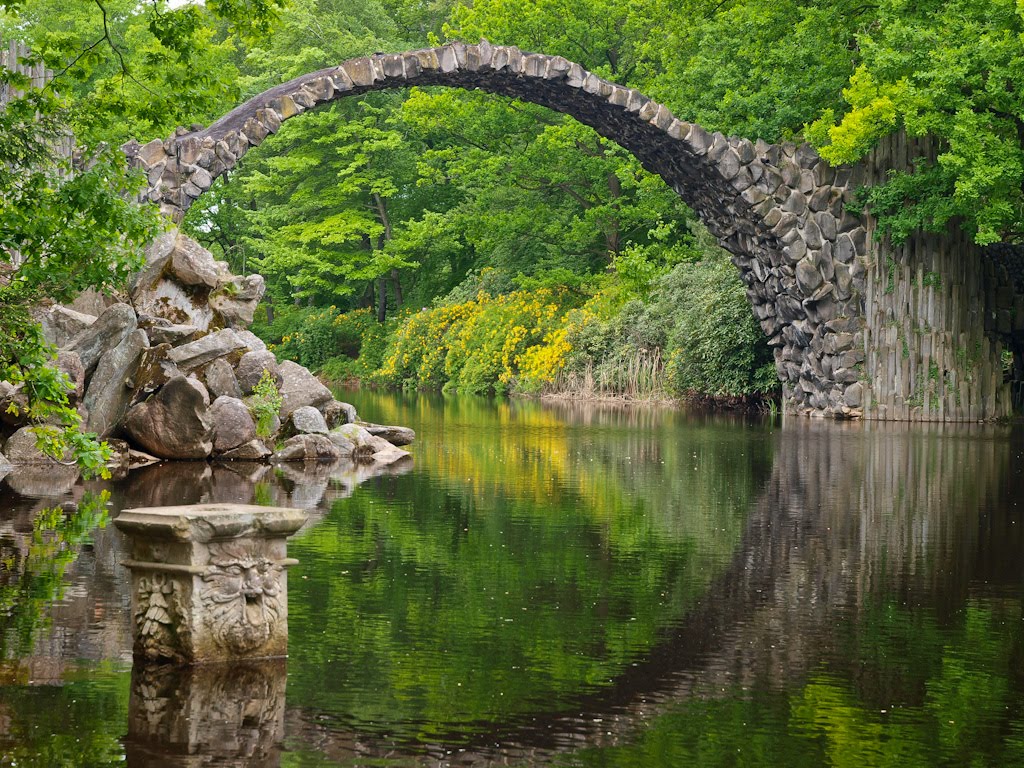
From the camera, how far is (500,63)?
26422 mm

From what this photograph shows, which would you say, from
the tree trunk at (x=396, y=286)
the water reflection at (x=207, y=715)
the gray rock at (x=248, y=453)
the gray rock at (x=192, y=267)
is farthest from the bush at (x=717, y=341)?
the water reflection at (x=207, y=715)

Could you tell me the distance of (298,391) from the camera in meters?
18.8

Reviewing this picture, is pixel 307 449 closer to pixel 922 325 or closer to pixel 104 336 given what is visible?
pixel 104 336

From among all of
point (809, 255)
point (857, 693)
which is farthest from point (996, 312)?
point (857, 693)

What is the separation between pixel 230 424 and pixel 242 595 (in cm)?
1082

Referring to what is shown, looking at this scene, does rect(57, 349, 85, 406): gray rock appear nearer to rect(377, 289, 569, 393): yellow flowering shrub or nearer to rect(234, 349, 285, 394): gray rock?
rect(234, 349, 285, 394): gray rock

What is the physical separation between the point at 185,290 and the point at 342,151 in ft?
101

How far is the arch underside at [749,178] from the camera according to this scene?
26.1 metres

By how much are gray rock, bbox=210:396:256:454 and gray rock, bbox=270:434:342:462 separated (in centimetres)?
44

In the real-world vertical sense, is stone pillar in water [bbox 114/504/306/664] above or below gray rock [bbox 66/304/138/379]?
below

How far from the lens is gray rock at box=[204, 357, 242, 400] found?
57.0 ft

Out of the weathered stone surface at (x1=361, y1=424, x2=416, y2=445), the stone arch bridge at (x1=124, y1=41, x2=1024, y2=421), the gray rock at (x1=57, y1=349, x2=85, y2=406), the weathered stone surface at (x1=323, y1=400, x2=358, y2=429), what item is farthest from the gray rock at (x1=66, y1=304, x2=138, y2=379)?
the stone arch bridge at (x1=124, y1=41, x2=1024, y2=421)

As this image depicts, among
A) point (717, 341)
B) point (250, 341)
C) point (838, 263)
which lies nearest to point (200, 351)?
point (250, 341)

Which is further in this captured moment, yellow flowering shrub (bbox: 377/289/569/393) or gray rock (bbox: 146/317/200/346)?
yellow flowering shrub (bbox: 377/289/569/393)
